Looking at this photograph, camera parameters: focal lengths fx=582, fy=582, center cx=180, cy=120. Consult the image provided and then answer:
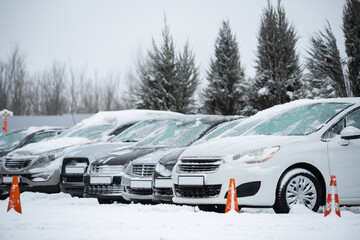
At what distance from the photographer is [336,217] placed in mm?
7047

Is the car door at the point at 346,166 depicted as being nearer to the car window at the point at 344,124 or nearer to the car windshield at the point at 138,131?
the car window at the point at 344,124

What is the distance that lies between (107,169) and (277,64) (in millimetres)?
14772

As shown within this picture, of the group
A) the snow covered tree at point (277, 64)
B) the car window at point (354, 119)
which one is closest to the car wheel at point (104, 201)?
the car window at point (354, 119)

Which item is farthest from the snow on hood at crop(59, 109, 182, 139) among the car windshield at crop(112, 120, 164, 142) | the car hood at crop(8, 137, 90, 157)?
the car windshield at crop(112, 120, 164, 142)

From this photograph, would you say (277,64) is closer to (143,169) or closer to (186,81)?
(186,81)

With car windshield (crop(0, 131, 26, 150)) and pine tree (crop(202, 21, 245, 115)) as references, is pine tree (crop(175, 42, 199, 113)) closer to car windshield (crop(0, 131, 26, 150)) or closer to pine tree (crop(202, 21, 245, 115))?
pine tree (crop(202, 21, 245, 115))

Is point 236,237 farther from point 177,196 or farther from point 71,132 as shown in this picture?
point 71,132

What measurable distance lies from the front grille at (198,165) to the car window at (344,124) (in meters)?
1.57

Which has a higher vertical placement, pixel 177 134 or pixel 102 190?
pixel 177 134

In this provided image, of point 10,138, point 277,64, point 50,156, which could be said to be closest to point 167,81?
point 277,64

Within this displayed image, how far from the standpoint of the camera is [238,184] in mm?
7527

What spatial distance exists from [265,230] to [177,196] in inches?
86.6

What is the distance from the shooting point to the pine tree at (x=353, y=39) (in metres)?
18.5

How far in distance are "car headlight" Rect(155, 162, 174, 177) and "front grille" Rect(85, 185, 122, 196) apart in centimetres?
124
